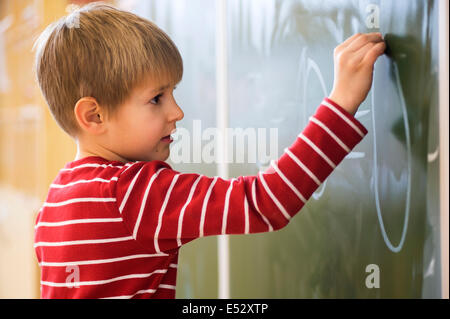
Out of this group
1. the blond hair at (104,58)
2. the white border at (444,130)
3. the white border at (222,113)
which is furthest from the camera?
the white border at (222,113)

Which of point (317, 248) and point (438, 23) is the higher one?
point (438, 23)

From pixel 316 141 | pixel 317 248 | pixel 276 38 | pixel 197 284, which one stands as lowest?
pixel 197 284

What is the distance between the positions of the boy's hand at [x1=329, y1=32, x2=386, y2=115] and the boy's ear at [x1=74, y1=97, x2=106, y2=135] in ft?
1.03

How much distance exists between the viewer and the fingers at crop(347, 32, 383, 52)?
622mm

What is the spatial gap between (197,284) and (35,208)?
975 mm

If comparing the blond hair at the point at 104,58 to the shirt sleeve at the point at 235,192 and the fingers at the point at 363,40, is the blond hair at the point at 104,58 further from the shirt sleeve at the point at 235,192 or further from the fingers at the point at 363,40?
the fingers at the point at 363,40

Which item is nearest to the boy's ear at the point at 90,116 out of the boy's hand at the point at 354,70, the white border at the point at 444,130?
the boy's hand at the point at 354,70

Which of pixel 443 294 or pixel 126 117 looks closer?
pixel 443 294

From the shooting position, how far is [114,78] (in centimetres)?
67

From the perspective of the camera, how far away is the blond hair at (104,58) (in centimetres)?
67

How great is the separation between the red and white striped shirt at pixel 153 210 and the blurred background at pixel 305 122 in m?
0.10

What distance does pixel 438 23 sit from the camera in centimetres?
55
